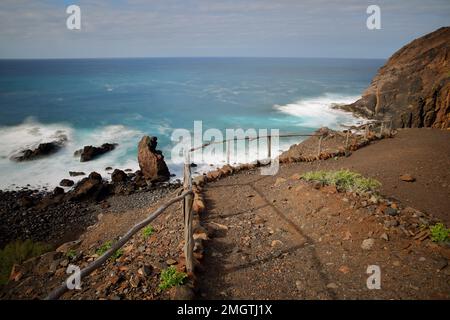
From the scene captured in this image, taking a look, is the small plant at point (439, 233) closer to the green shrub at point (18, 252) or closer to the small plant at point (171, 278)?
the small plant at point (171, 278)

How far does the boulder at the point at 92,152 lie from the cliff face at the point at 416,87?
28178 mm

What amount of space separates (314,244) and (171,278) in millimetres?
3391

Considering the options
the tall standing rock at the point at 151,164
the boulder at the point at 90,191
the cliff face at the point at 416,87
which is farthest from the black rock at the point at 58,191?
the cliff face at the point at 416,87

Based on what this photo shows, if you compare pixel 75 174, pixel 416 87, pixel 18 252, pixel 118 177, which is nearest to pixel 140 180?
pixel 118 177

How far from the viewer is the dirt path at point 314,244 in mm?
5469

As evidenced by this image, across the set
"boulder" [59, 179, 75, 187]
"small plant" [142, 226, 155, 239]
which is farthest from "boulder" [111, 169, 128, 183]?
"small plant" [142, 226, 155, 239]

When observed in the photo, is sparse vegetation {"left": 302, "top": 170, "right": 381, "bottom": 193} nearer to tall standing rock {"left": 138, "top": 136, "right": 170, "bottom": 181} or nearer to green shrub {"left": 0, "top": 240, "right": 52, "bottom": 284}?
green shrub {"left": 0, "top": 240, "right": 52, "bottom": 284}

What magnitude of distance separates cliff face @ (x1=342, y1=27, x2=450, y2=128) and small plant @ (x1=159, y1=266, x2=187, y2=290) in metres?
27.5

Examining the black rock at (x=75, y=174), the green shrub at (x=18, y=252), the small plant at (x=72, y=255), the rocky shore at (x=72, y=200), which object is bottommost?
the green shrub at (x=18, y=252)

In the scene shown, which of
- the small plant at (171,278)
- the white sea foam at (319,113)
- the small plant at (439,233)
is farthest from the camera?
the white sea foam at (319,113)

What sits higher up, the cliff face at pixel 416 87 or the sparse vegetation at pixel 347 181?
the cliff face at pixel 416 87

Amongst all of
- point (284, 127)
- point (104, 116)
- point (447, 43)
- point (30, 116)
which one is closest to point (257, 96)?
point (284, 127)

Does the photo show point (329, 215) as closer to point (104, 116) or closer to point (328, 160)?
point (328, 160)
